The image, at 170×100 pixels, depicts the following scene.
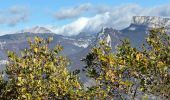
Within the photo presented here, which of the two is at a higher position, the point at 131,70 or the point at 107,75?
the point at 131,70

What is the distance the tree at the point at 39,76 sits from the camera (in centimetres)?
3322

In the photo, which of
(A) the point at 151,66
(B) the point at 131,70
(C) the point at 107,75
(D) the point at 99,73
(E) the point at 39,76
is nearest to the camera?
(C) the point at 107,75

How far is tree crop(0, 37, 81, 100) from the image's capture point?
1308 inches

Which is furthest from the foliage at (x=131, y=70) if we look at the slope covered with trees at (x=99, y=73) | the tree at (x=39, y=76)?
the tree at (x=39, y=76)

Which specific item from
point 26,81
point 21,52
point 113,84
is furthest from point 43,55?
point 113,84

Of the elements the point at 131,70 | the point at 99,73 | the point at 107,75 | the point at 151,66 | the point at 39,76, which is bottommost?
the point at 39,76

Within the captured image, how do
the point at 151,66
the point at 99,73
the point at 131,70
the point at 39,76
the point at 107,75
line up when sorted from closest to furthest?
the point at 107,75 < the point at 151,66 < the point at 131,70 < the point at 99,73 < the point at 39,76

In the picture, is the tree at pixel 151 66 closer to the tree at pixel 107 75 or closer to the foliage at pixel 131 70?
the foliage at pixel 131 70

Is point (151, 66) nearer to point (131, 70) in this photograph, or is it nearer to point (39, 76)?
point (131, 70)

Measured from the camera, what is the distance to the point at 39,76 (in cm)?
3441

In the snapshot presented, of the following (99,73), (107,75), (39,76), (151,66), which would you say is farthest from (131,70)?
(39,76)

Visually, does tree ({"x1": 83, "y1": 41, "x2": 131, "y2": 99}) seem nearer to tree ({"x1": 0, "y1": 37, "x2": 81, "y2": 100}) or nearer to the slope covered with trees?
the slope covered with trees

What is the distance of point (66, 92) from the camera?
3366 cm

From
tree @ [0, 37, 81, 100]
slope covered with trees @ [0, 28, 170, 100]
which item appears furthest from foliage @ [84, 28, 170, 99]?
tree @ [0, 37, 81, 100]
